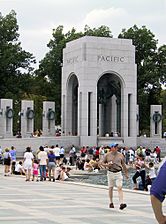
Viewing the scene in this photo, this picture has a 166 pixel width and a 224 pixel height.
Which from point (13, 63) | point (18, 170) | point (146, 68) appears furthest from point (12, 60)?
point (18, 170)

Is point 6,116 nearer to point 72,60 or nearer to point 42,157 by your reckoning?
point 72,60

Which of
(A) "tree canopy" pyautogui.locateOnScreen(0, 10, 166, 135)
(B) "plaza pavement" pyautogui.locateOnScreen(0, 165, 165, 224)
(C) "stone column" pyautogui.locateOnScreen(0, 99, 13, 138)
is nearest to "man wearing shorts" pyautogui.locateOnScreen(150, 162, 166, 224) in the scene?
(B) "plaza pavement" pyautogui.locateOnScreen(0, 165, 165, 224)

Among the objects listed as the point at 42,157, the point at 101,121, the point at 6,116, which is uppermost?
the point at 6,116

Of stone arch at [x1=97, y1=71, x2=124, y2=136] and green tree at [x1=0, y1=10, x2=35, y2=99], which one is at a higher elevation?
green tree at [x1=0, y1=10, x2=35, y2=99]

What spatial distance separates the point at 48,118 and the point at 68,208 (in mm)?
37795

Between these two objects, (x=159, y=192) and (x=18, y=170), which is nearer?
(x=159, y=192)

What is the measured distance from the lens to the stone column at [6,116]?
164 ft

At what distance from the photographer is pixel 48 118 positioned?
5094 cm

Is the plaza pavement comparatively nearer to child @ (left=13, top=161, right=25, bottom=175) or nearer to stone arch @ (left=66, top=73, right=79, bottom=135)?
child @ (left=13, top=161, right=25, bottom=175)

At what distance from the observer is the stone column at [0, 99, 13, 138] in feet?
164

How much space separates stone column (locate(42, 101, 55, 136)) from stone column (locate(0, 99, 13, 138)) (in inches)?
119

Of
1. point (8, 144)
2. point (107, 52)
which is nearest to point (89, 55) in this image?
point (107, 52)

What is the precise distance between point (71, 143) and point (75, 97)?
22.5ft

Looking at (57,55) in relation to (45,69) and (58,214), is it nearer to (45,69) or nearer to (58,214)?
(45,69)
